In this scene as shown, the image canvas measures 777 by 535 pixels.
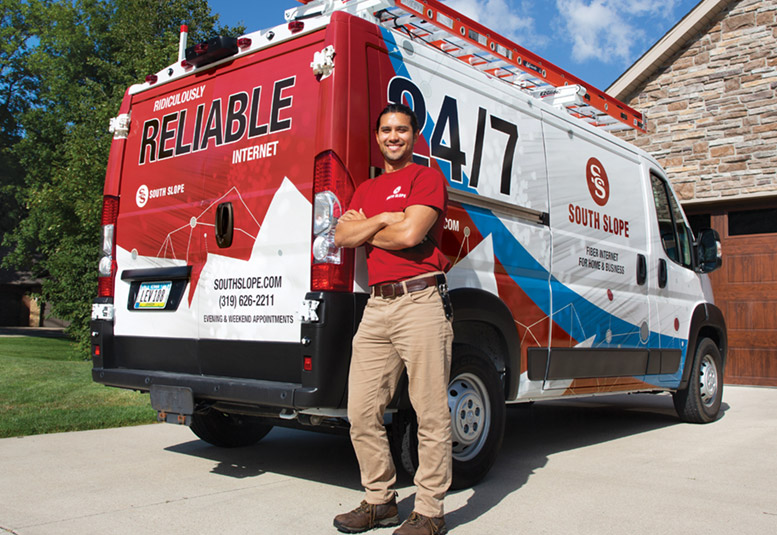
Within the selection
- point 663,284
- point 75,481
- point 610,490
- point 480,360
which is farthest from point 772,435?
point 75,481

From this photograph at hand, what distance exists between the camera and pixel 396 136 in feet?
12.0

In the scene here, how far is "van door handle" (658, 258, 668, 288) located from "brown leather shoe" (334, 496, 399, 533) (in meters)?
4.03

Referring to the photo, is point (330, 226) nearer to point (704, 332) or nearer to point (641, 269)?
point (641, 269)

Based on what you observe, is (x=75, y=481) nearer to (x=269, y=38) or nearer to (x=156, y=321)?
(x=156, y=321)

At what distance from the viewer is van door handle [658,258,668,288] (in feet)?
21.9

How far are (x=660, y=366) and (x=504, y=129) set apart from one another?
116 inches

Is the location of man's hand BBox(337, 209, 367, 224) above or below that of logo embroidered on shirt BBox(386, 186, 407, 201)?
below

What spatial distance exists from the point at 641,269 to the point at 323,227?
3558mm

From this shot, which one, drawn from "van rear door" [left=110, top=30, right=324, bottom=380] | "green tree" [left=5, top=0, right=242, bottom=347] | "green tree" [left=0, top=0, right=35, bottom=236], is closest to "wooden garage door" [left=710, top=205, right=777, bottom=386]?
"van rear door" [left=110, top=30, right=324, bottom=380]

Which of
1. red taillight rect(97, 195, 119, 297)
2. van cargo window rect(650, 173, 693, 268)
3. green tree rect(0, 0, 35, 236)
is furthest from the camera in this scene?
green tree rect(0, 0, 35, 236)

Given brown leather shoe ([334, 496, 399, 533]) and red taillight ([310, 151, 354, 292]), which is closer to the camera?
brown leather shoe ([334, 496, 399, 533])

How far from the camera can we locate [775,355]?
10.9m

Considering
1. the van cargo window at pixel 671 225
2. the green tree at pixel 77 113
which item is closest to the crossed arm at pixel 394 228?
the van cargo window at pixel 671 225

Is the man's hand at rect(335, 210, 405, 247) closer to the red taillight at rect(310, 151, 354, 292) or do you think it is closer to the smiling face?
the red taillight at rect(310, 151, 354, 292)
